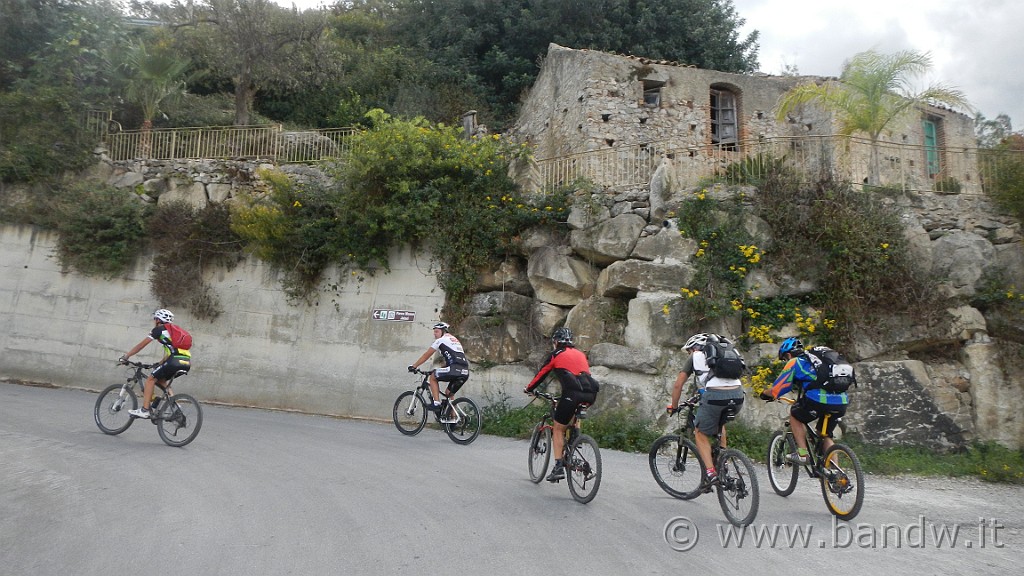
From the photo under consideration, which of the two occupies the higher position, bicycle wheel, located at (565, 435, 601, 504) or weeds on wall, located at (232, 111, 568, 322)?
weeds on wall, located at (232, 111, 568, 322)

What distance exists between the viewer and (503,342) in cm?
1334

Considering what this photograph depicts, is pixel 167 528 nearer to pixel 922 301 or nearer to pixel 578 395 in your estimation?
pixel 578 395

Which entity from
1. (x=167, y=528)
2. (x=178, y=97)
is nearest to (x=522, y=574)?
(x=167, y=528)

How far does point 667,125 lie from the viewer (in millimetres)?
18203

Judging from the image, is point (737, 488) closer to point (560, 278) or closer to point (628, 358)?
point (628, 358)

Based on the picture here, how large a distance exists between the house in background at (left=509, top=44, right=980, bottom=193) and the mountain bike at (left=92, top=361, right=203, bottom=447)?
8297mm

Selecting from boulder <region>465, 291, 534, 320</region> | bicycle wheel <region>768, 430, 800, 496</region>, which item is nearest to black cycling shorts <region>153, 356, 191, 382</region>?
boulder <region>465, 291, 534, 320</region>

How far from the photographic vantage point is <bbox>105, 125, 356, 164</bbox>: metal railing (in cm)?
1733

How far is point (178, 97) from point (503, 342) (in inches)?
547

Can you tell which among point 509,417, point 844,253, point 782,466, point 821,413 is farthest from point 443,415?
point 844,253

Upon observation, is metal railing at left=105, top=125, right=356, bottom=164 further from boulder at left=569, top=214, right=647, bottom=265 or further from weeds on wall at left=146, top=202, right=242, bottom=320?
boulder at left=569, top=214, right=647, bottom=265

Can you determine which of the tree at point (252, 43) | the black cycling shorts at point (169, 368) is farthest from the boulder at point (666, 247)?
the tree at point (252, 43)

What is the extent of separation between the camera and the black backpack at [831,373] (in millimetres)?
6711

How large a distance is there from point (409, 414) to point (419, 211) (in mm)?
4520
